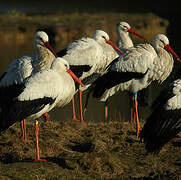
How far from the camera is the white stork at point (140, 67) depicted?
764 centimetres

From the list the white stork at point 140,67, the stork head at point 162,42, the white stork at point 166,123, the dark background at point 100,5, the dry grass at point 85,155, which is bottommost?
the dry grass at point 85,155

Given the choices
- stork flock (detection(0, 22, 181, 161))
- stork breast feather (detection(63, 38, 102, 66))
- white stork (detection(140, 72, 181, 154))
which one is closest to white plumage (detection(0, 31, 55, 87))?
stork flock (detection(0, 22, 181, 161))

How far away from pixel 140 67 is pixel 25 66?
175cm

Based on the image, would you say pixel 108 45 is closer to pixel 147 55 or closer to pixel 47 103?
pixel 147 55

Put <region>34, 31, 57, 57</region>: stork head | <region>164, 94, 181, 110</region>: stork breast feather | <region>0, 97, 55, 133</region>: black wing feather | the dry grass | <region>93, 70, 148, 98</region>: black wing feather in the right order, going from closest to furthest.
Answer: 1. the dry grass
2. <region>164, 94, 181, 110</region>: stork breast feather
3. <region>0, 97, 55, 133</region>: black wing feather
4. <region>34, 31, 57, 57</region>: stork head
5. <region>93, 70, 148, 98</region>: black wing feather

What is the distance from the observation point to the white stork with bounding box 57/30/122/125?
815 centimetres

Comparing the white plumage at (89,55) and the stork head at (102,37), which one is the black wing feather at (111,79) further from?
the stork head at (102,37)

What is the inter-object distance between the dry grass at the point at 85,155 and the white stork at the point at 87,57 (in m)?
1.04

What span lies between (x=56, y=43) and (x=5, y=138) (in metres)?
15.2

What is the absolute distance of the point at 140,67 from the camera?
300 inches

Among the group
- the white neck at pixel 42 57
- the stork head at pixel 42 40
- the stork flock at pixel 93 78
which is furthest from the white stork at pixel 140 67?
the stork head at pixel 42 40

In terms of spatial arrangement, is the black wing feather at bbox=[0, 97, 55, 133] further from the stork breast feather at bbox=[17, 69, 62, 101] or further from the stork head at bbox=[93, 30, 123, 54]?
the stork head at bbox=[93, 30, 123, 54]

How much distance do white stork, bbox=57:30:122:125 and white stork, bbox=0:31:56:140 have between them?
0.69 meters

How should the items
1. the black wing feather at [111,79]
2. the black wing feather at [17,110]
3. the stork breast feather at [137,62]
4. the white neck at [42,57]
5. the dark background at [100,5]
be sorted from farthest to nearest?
the dark background at [100,5], the black wing feather at [111,79], the stork breast feather at [137,62], the white neck at [42,57], the black wing feather at [17,110]
